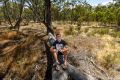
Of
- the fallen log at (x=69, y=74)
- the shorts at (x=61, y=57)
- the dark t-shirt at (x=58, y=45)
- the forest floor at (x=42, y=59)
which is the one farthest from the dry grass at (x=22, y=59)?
the dark t-shirt at (x=58, y=45)

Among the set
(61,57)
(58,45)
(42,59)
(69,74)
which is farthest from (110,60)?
(58,45)

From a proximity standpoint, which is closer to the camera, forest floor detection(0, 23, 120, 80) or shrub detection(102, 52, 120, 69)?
forest floor detection(0, 23, 120, 80)

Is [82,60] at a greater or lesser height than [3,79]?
greater

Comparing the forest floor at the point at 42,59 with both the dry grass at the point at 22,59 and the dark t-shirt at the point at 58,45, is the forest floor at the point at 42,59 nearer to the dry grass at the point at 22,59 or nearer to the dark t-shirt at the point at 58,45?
the dry grass at the point at 22,59

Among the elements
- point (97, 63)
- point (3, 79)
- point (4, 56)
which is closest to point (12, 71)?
point (3, 79)

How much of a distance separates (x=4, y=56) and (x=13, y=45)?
1702 millimetres

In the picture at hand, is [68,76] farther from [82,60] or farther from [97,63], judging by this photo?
[97,63]

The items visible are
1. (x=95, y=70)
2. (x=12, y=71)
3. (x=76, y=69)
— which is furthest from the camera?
(x=12, y=71)

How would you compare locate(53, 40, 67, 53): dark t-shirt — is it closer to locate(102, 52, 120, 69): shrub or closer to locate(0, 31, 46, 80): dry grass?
locate(0, 31, 46, 80): dry grass

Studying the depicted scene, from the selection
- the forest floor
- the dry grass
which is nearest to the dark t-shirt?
the forest floor

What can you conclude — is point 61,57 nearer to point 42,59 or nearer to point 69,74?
point 69,74

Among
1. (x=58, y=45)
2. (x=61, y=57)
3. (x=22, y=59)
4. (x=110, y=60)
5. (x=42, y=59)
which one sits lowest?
(x=110, y=60)

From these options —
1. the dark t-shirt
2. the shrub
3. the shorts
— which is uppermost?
the dark t-shirt

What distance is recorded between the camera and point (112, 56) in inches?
608
